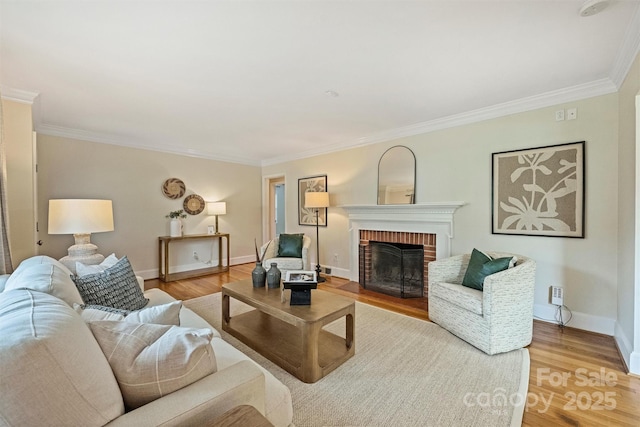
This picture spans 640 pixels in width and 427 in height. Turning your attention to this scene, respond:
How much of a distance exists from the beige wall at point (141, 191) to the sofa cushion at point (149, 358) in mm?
4110

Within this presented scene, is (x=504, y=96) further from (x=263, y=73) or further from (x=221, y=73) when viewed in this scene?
(x=221, y=73)

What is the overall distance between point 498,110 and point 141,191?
5.29 meters

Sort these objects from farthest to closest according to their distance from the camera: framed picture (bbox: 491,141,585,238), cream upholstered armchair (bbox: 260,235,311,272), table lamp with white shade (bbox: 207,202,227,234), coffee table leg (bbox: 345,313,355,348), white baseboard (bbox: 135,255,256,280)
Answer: table lamp with white shade (bbox: 207,202,227,234) → white baseboard (bbox: 135,255,256,280) → cream upholstered armchair (bbox: 260,235,311,272) → framed picture (bbox: 491,141,585,238) → coffee table leg (bbox: 345,313,355,348)

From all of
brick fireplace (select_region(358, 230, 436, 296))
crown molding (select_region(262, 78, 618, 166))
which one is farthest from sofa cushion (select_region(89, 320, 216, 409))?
crown molding (select_region(262, 78, 618, 166))

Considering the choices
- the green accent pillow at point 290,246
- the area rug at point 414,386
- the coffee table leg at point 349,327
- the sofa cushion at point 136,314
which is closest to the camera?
the sofa cushion at point 136,314

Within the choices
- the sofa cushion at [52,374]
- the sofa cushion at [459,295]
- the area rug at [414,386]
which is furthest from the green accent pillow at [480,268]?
the sofa cushion at [52,374]

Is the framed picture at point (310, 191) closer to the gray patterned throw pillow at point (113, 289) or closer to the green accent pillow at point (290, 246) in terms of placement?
the green accent pillow at point (290, 246)

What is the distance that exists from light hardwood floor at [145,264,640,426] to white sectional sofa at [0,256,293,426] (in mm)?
1698

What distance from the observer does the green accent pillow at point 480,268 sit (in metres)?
2.36

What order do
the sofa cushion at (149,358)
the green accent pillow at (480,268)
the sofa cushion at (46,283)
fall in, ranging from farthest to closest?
the green accent pillow at (480,268) < the sofa cushion at (46,283) < the sofa cushion at (149,358)

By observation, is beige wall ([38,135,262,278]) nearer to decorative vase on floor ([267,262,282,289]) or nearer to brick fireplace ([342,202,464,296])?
brick fireplace ([342,202,464,296])

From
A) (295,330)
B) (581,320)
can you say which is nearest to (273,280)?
(295,330)

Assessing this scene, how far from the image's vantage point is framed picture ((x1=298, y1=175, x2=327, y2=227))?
4.90m

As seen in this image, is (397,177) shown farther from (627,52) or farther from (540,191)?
(627,52)
